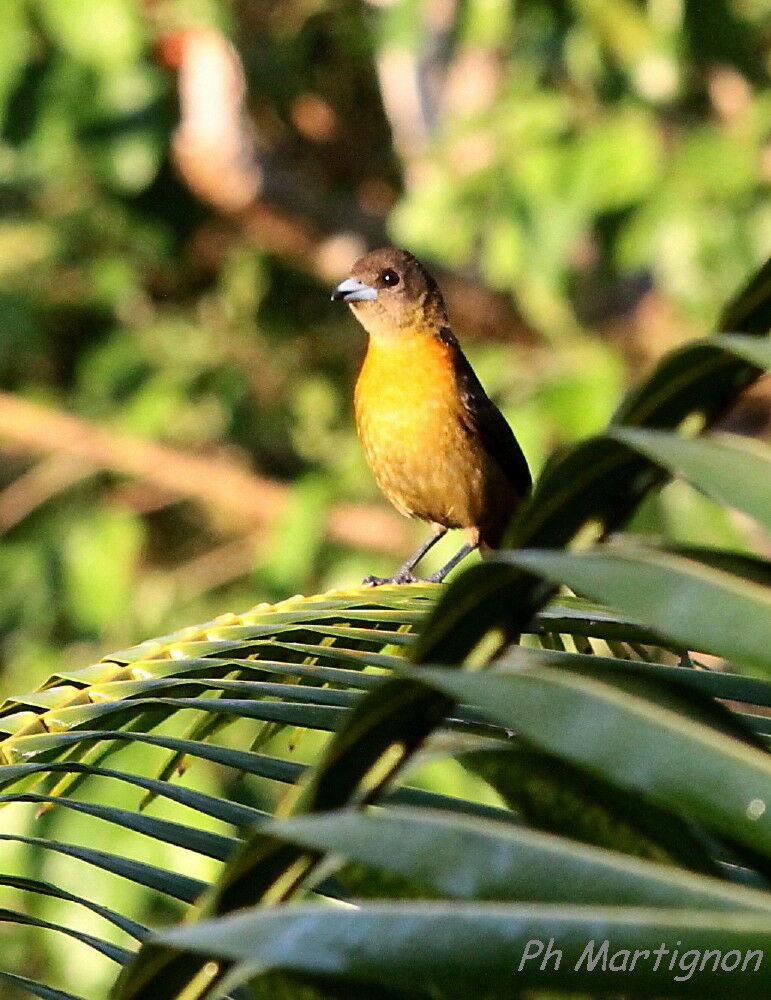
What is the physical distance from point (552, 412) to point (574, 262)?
359cm

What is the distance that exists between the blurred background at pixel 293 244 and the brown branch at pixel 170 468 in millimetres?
14

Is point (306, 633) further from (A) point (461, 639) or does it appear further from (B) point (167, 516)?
(B) point (167, 516)

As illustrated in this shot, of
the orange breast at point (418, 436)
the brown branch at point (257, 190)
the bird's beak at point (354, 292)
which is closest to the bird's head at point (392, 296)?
the bird's beak at point (354, 292)

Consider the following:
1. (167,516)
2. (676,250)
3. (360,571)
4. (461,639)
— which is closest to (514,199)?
(676,250)

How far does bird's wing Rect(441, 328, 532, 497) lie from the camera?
4.49m

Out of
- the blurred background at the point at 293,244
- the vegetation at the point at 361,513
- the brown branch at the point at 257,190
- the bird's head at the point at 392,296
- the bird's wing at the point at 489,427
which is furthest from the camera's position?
the brown branch at the point at 257,190

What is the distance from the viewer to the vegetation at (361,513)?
0.89 m

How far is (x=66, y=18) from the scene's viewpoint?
6348 millimetres

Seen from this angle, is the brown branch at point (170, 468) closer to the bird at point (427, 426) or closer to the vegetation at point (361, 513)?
the vegetation at point (361, 513)

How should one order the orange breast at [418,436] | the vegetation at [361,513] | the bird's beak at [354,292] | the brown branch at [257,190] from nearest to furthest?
the vegetation at [361,513], the orange breast at [418,436], the bird's beak at [354,292], the brown branch at [257,190]

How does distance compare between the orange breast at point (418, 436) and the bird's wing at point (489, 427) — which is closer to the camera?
the orange breast at point (418, 436)

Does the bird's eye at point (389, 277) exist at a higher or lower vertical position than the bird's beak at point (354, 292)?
higher

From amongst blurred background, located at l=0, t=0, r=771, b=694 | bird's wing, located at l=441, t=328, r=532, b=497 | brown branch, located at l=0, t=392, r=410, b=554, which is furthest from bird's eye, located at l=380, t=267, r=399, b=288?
brown branch, located at l=0, t=392, r=410, b=554

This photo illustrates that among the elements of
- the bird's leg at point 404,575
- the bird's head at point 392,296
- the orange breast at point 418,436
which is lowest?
the bird's leg at point 404,575
